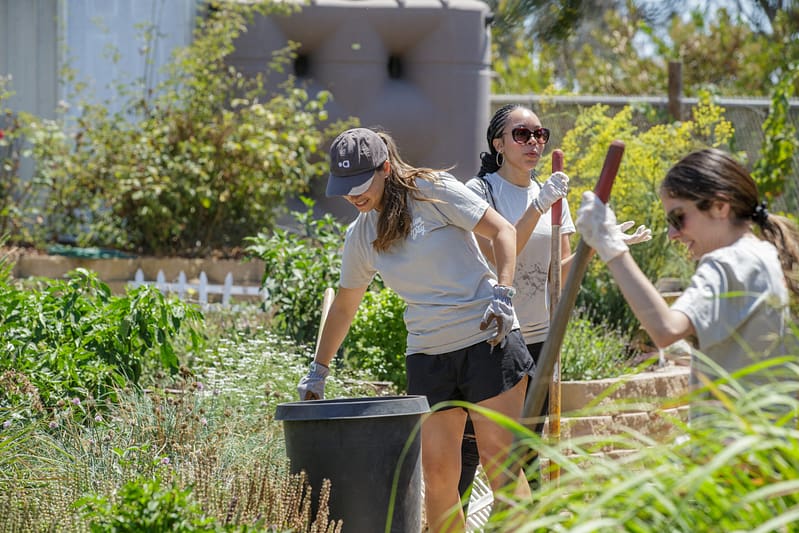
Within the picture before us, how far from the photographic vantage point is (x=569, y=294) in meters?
2.66

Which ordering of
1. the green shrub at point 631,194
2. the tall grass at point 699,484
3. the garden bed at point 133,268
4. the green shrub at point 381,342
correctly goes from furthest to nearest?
the garden bed at point 133,268 < the green shrub at point 631,194 < the green shrub at point 381,342 < the tall grass at point 699,484

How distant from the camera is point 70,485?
3.48 meters

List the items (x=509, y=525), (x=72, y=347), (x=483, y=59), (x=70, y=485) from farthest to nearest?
(x=483, y=59) → (x=72, y=347) → (x=70, y=485) → (x=509, y=525)

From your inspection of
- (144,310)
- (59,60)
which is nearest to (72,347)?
(144,310)

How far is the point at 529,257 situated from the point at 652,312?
68.8 inches

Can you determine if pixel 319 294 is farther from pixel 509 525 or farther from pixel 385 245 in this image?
pixel 509 525

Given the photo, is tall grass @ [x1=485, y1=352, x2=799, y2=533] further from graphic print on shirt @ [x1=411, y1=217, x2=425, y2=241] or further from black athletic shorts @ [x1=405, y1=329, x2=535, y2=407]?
graphic print on shirt @ [x1=411, y1=217, x2=425, y2=241]

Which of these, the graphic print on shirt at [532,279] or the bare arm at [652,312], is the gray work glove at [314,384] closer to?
the graphic print on shirt at [532,279]

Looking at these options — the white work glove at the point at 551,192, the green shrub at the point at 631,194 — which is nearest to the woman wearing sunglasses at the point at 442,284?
the white work glove at the point at 551,192

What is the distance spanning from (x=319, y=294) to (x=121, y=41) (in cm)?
462

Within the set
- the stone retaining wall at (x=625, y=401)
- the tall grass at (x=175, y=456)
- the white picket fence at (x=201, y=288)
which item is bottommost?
the stone retaining wall at (x=625, y=401)

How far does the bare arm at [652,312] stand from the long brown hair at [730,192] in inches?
10.8

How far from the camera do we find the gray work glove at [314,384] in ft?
12.6

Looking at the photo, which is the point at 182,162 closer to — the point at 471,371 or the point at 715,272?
the point at 471,371
